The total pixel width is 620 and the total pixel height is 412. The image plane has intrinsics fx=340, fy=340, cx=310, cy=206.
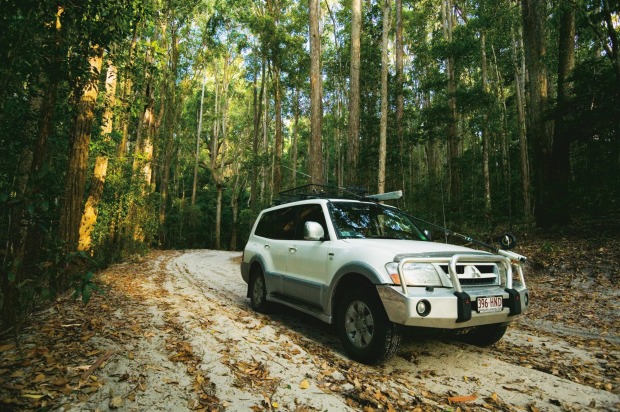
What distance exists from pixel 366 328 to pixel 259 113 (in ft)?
77.5

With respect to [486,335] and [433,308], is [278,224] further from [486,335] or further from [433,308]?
[486,335]

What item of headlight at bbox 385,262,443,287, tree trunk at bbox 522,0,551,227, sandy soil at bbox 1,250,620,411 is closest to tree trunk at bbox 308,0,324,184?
tree trunk at bbox 522,0,551,227

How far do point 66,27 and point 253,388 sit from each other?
526 centimetres

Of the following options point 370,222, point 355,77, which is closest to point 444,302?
point 370,222

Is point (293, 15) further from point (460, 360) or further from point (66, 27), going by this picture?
point (460, 360)

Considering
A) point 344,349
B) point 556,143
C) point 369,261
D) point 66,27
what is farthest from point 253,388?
point 556,143

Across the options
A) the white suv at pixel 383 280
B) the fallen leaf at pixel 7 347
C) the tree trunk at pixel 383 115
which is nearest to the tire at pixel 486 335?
the white suv at pixel 383 280

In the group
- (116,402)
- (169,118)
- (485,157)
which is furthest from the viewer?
(169,118)

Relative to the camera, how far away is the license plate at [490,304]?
330 cm

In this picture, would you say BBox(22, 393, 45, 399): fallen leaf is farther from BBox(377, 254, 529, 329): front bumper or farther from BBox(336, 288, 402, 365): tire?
BBox(377, 254, 529, 329): front bumper

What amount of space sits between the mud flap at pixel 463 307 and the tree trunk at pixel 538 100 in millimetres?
9272

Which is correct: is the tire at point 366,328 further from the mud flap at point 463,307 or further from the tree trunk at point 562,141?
the tree trunk at point 562,141

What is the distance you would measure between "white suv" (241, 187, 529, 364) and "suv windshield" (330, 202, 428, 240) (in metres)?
0.01

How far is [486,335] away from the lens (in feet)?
13.5
